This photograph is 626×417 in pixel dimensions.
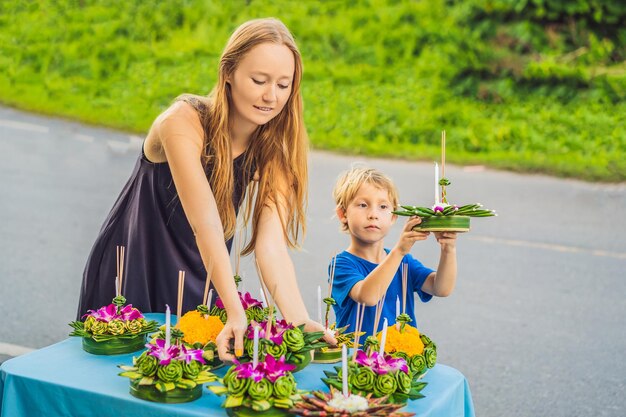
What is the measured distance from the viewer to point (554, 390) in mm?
4992

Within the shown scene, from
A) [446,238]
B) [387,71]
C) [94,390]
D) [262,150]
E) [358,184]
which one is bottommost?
[94,390]

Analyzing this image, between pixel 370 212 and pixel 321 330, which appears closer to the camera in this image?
pixel 321 330

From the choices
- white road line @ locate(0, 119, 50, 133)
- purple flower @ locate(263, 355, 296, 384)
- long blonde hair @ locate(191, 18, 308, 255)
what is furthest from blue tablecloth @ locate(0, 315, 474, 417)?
white road line @ locate(0, 119, 50, 133)

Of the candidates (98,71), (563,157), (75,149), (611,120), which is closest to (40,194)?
(75,149)

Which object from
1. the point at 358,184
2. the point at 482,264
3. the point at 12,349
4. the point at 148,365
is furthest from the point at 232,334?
the point at 482,264

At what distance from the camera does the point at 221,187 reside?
3006 millimetres

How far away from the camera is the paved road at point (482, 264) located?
522cm

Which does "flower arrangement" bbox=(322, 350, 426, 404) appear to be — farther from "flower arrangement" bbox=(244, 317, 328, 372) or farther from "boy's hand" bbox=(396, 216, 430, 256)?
"boy's hand" bbox=(396, 216, 430, 256)

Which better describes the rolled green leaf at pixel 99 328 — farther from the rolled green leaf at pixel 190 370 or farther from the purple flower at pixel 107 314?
the rolled green leaf at pixel 190 370

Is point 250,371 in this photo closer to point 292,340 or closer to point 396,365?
point 292,340

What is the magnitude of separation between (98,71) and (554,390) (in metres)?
9.74

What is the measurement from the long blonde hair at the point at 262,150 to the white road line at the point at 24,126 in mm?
8648

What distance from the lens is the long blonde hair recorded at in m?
2.89

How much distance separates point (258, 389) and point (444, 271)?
113 cm
